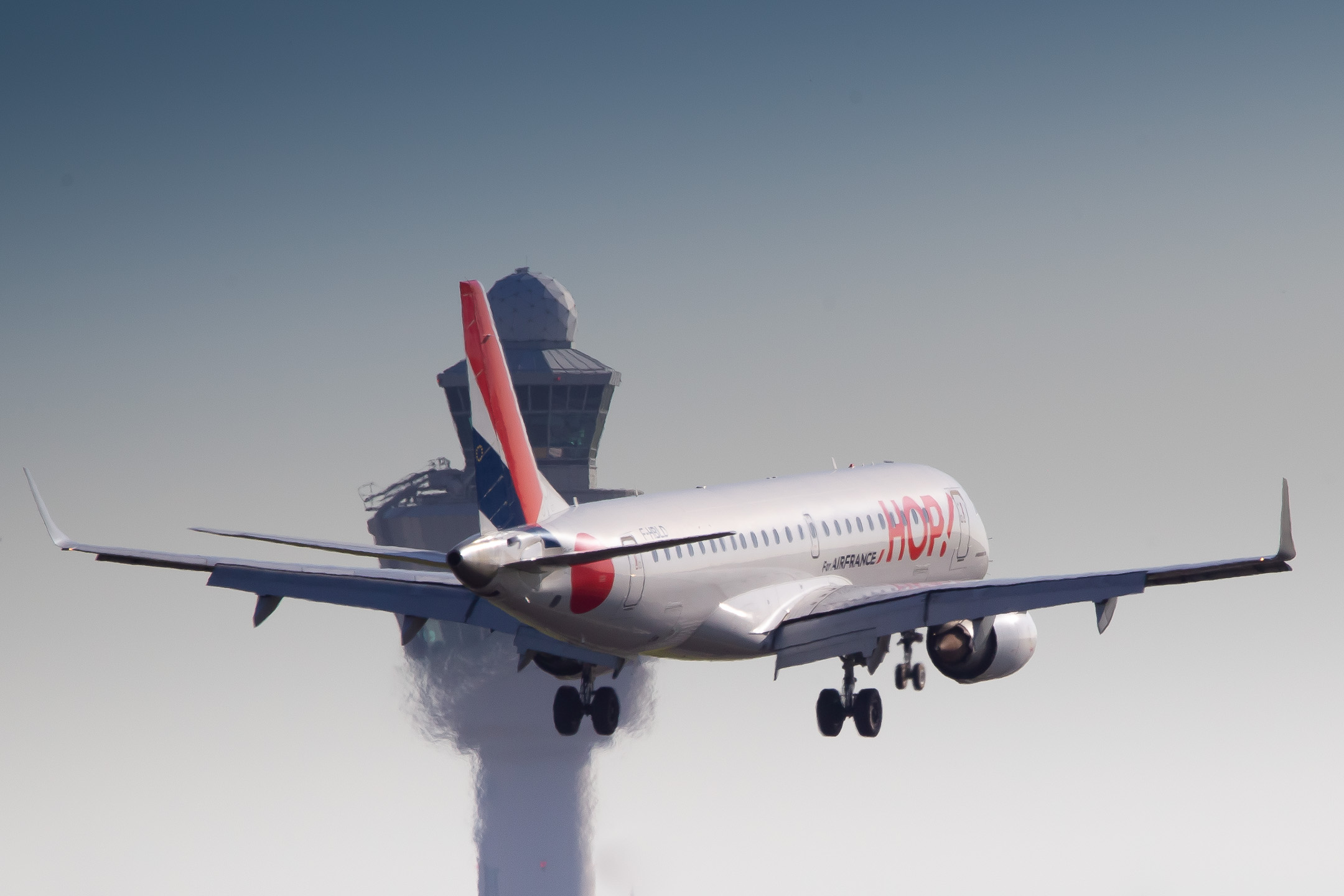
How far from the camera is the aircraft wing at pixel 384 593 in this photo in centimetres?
4997

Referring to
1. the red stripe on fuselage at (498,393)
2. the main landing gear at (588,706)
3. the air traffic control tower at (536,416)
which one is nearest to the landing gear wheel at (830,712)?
the main landing gear at (588,706)

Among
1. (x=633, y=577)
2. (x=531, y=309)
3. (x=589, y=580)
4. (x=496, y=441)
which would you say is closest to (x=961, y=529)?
(x=633, y=577)

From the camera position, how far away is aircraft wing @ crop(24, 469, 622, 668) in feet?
164

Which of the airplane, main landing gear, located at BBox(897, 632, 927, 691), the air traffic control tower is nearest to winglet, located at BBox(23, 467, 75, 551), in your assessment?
the airplane

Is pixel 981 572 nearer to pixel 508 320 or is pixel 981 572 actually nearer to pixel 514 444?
pixel 514 444

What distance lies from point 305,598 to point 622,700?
85.2 meters

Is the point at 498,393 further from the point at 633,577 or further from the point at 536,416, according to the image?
the point at 536,416

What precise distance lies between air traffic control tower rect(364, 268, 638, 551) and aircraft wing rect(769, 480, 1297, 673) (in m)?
94.6

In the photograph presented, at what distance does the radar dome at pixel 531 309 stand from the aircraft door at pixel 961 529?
86.7m

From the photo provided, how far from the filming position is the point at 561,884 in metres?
158

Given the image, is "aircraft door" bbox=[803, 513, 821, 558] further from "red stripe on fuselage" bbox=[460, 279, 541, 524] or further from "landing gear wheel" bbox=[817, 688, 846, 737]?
"red stripe on fuselage" bbox=[460, 279, 541, 524]

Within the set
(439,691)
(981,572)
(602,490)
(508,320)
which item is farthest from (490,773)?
(981,572)

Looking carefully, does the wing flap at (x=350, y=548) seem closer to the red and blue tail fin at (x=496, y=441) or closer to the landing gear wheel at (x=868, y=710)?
the red and blue tail fin at (x=496, y=441)

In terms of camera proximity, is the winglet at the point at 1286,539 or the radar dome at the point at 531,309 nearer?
the winglet at the point at 1286,539
